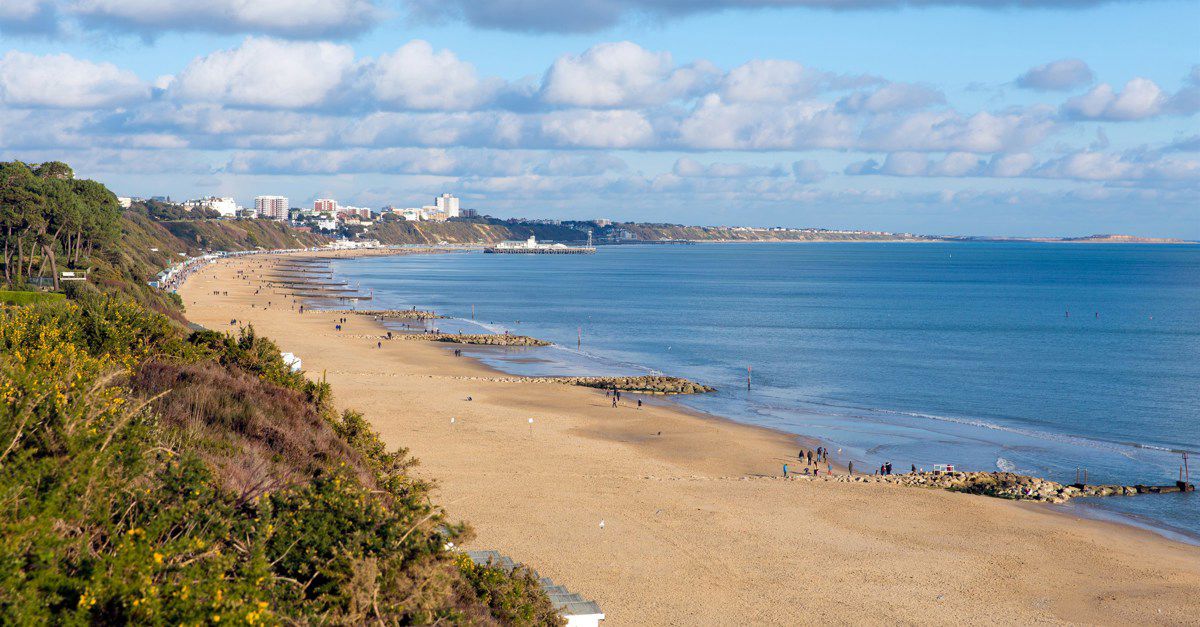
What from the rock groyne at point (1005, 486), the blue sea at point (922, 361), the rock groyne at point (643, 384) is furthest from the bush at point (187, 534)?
the rock groyne at point (643, 384)

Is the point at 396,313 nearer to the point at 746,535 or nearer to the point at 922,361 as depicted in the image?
the point at 922,361

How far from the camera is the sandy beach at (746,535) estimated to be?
22578 mm

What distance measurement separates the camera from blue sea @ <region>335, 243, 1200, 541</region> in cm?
4022

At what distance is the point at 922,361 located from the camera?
222 ft

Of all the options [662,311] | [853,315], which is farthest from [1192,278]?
[662,311]

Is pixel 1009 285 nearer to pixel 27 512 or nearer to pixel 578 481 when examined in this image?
pixel 578 481

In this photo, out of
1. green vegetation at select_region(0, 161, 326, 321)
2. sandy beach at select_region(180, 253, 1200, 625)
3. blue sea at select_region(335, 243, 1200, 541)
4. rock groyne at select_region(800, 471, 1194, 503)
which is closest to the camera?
sandy beach at select_region(180, 253, 1200, 625)

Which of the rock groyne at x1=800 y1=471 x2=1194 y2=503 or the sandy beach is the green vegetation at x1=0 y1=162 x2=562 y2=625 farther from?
the rock groyne at x1=800 y1=471 x2=1194 y2=503

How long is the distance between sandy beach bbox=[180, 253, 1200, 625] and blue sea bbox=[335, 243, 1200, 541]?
4168 millimetres

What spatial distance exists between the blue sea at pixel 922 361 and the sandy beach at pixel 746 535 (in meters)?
4.17

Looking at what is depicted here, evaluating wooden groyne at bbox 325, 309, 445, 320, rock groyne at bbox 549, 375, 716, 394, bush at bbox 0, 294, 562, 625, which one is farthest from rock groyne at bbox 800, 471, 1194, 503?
wooden groyne at bbox 325, 309, 445, 320

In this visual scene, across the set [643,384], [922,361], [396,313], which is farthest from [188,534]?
[396,313]

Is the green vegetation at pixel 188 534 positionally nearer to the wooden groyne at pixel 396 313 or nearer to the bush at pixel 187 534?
the bush at pixel 187 534

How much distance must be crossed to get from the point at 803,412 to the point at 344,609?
129 ft
